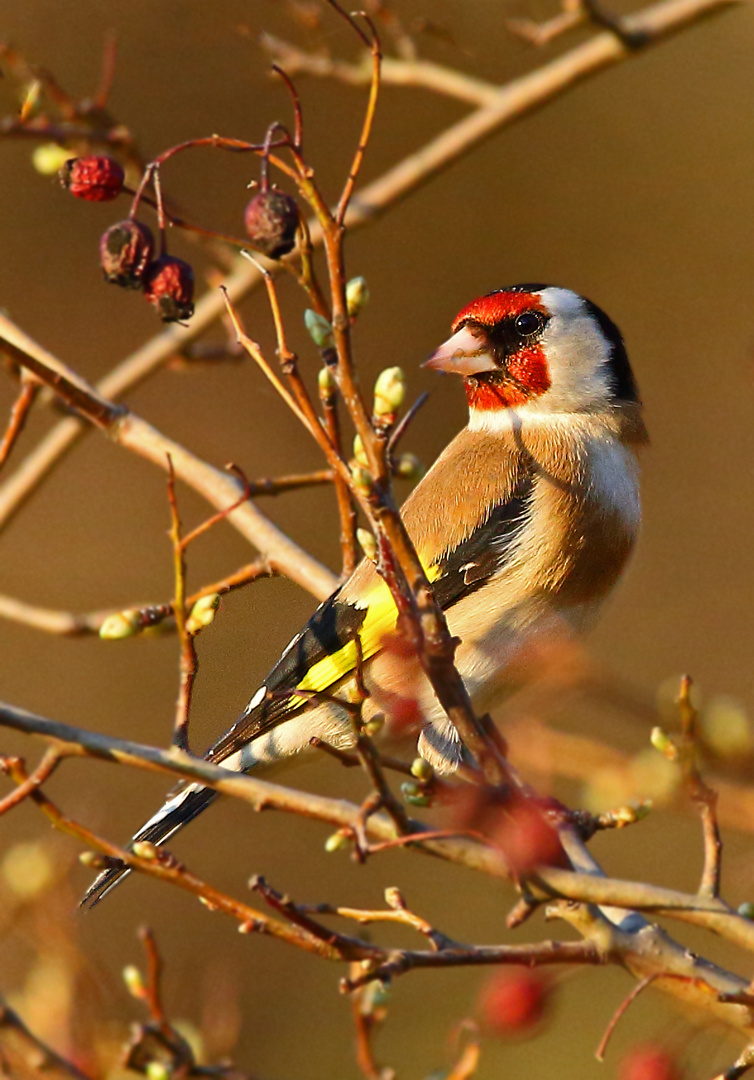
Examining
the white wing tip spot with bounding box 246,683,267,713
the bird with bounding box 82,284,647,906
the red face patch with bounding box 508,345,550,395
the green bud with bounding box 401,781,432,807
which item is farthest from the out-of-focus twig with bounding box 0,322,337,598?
the green bud with bounding box 401,781,432,807

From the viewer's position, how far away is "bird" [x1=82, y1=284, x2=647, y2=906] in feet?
8.98

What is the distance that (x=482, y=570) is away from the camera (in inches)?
112

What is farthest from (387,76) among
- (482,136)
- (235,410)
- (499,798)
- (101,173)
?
(235,410)

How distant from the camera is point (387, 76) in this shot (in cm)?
333

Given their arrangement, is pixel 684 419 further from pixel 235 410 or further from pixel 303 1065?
pixel 303 1065

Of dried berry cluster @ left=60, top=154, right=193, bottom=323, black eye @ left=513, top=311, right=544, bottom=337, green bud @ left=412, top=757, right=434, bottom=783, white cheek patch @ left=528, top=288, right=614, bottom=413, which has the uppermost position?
dried berry cluster @ left=60, top=154, right=193, bottom=323

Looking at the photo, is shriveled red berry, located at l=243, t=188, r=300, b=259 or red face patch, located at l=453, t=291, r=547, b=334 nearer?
shriveled red berry, located at l=243, t=188, r=300, b=259

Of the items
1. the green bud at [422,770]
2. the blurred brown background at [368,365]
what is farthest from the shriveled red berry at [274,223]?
the blurred brown background at [368,365]

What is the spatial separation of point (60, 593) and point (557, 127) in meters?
3.60

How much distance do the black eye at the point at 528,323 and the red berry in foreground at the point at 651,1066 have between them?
5.29ft

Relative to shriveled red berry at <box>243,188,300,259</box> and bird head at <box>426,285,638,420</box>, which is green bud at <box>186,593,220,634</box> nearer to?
shriveled red berry at <box>243,188,300,259</box>

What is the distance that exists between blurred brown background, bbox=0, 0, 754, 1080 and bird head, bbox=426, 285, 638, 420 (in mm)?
2874

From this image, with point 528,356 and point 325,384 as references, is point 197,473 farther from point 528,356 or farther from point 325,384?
point 325,384

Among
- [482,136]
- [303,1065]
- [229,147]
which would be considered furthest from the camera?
[303,1065]
